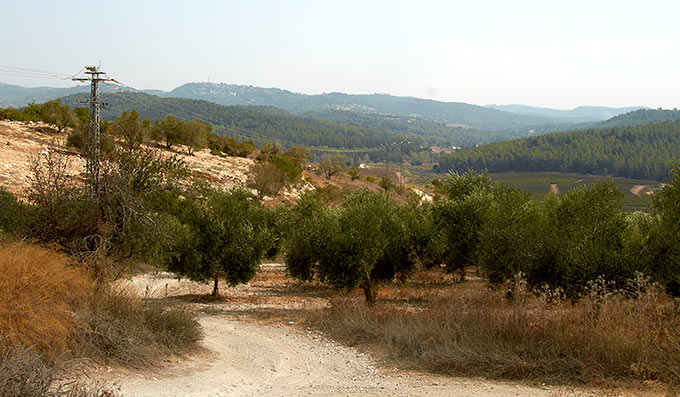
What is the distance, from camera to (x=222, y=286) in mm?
29938

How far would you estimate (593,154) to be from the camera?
514 feet

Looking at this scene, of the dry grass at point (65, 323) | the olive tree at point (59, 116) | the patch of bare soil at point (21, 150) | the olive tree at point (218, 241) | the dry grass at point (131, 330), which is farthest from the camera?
the olive tree at point (59, 116)

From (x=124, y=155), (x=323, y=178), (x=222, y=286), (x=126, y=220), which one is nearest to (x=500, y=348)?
(x=126, y=220)

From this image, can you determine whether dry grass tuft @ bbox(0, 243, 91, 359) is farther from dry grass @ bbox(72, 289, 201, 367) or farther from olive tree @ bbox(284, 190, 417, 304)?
olive tree @ bbox(284, 190, 417, 304)

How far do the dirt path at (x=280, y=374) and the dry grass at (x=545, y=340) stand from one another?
2.12ft

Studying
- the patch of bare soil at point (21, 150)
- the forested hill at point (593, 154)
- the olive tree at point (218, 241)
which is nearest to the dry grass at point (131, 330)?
the olive tree at point (218, 241)

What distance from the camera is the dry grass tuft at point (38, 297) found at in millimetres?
9242

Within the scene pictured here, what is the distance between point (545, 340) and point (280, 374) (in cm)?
628

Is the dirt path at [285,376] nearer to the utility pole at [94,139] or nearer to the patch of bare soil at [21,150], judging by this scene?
the utility pole at [94,139]

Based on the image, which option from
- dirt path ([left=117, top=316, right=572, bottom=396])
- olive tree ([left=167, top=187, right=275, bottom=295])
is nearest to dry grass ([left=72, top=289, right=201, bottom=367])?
dirt path ([left=117, top=316, right=572, bottom=396])

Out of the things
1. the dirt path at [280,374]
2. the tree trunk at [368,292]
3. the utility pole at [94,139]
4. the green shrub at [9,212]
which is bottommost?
the tree trunk at [368,292]

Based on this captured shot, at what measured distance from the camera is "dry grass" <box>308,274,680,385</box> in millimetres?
9594

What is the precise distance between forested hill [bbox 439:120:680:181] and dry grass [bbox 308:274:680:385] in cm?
13764

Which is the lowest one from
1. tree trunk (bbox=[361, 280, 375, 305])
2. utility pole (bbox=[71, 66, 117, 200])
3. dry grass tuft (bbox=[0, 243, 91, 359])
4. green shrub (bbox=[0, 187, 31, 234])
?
tree trunk (bbox=[361, 280, 375, 305])
